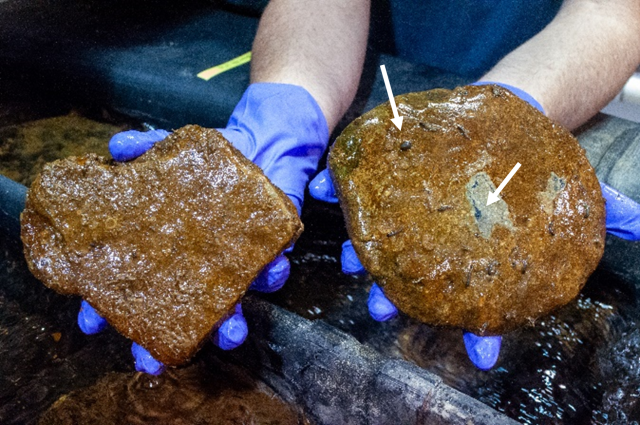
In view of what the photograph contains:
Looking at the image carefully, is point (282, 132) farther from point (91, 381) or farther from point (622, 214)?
point (622, 214)

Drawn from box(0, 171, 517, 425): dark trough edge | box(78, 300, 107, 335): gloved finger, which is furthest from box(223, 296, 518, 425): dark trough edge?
box(78, 300, 107, 335): gloved finger

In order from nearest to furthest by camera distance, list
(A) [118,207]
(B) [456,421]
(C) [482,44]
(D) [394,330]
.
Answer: (B) [456,421]
(A) [118,207]
(D) [394,330]
(C) [482,44]

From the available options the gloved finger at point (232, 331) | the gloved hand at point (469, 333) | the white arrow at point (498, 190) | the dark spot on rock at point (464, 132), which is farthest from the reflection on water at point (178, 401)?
the dark spot on rock at point (464, 132)

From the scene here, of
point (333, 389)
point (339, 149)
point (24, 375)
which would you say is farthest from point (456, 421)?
point (24, 375)

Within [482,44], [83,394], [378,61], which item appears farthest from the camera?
[378,61]

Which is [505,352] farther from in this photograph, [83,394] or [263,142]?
[83,394]

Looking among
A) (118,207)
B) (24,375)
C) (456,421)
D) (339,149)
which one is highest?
(339,149)
